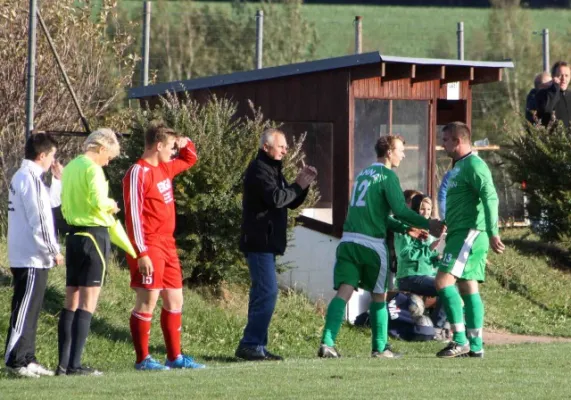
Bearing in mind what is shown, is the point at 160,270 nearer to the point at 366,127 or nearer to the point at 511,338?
A: the point at 366,127

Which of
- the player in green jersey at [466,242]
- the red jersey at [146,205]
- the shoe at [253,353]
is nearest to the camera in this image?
the red jersey at [146,205]

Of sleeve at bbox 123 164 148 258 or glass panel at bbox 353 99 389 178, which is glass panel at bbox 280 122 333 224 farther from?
sleeve at bbox 123 164 148 258

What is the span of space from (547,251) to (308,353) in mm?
7237

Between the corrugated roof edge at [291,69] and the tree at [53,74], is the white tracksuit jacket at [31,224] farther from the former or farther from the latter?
the tree at [53,74]

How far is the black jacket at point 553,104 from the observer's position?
18.0 meters

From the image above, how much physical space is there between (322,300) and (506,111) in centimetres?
2487

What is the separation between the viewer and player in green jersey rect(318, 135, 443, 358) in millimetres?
11031

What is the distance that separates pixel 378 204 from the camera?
1109 centimetres

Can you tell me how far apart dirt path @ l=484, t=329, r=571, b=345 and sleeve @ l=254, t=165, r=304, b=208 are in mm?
4416

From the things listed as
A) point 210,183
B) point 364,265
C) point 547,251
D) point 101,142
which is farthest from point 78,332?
point 547,251

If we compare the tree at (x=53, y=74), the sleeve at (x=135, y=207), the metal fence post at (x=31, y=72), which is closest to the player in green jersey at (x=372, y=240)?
the sleeve at (x=135, y=207)

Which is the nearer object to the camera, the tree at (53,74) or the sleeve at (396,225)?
the sleeve at (396,225)

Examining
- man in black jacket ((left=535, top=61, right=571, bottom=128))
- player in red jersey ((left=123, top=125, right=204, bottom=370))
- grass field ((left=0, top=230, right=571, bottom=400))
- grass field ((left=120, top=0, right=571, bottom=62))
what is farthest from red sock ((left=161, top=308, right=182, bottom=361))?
grass field ((left=120, top=0, right=571, bottom=62))

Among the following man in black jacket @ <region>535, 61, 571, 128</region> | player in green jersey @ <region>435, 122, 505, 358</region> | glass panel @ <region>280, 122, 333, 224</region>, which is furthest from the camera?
man in black jacket @ <region>535, 61, 571, 128</region>
